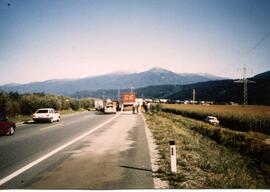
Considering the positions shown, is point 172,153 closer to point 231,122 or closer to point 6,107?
point 6,107

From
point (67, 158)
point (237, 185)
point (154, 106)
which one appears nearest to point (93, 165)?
point (67, 158)

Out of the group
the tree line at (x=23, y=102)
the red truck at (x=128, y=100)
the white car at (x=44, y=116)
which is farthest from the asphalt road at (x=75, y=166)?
the red truck at (x=128, y=100)

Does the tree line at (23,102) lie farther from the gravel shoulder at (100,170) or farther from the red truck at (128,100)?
the red truck at (128,100)

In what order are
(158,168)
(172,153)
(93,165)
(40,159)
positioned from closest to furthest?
(172,153), (158,168), (93,165), (40,159)

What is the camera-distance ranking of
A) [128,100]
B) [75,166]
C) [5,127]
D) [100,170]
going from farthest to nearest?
[128,100] < [5,127] < [75,166] < [100,170]

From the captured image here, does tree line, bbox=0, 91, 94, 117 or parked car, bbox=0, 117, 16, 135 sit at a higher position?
tree line, bbox=0, 91, 94, 117

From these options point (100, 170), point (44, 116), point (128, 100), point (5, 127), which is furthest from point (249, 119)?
point (128, 100)

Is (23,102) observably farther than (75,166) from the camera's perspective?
Yes

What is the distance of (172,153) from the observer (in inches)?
312

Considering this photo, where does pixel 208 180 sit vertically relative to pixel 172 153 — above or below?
below

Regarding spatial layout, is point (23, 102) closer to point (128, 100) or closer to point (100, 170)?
point (100, 170)

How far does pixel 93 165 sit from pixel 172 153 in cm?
272

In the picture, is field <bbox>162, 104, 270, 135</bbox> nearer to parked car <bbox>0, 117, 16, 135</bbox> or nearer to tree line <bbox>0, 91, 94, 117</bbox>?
parked car <bbox>0, 117, 16, 135</bbox>

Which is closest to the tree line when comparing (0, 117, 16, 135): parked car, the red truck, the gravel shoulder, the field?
(0, 117, 16, 135): parked car
